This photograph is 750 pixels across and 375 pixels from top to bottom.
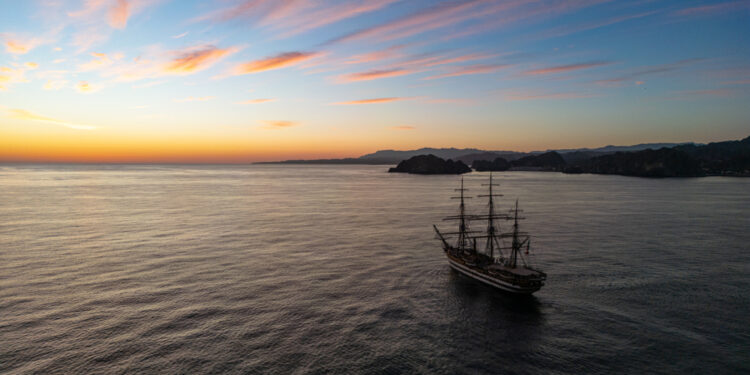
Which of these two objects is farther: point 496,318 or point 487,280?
point 487,280

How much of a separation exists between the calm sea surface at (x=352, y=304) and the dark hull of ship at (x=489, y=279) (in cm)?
104

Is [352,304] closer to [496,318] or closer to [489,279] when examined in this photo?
[496,318]

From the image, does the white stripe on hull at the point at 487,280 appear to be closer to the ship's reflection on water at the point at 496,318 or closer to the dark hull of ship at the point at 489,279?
the dark hull of ship at the point at 489,279

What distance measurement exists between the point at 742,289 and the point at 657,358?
25.9 meters

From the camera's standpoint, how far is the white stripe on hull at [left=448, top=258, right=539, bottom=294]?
4323cm

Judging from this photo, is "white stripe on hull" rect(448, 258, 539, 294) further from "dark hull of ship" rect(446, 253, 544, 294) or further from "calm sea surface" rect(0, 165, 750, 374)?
"calm sea surface" rect(0, 165, 750, 374)

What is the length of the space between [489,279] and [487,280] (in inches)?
Answer: 21.3

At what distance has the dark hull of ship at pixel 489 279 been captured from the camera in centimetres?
4281

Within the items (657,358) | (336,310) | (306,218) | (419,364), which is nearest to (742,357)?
(657,358)

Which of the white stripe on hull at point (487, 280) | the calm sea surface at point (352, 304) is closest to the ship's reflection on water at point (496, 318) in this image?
the calm sea surface at point (352, 304)

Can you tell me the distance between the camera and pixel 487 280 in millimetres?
47844

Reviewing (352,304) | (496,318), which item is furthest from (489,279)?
(352,304)

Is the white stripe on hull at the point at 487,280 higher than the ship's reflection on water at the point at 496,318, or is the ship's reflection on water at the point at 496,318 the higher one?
the white stripe on hull at the point at 487,280

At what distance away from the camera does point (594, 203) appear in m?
129
